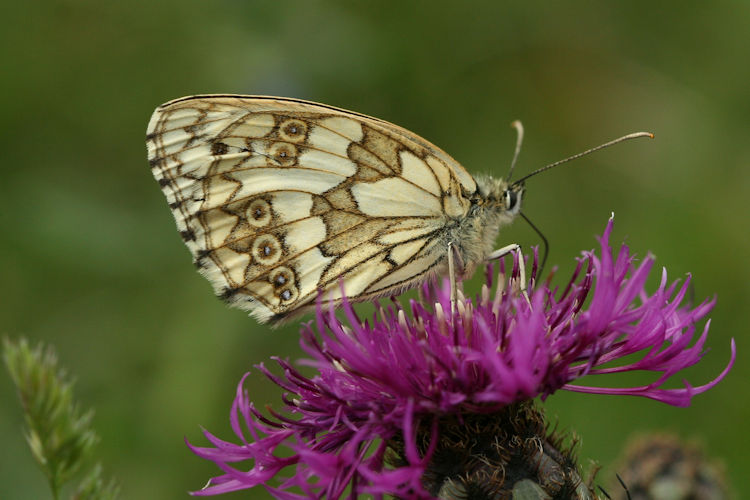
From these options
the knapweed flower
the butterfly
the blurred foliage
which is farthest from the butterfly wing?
the blurred foliage

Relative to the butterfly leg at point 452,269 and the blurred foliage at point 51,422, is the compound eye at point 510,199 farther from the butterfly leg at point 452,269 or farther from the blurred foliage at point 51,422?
the blurred foliage at point 51,422

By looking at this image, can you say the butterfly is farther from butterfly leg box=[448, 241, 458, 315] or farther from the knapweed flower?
the knapweed flower

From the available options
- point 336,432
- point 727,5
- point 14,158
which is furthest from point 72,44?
point 727,5

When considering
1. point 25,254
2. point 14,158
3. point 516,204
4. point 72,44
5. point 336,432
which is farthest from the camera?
point 72,44

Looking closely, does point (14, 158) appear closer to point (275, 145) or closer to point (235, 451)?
point (275, 145)

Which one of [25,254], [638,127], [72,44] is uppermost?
[72,44]

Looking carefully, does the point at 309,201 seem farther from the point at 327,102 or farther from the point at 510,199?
the point at 327,102

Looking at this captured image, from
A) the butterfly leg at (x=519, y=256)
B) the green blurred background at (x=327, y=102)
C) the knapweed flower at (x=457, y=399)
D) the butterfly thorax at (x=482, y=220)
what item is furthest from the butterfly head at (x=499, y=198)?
the green blurred background at (x=327, y=102)
